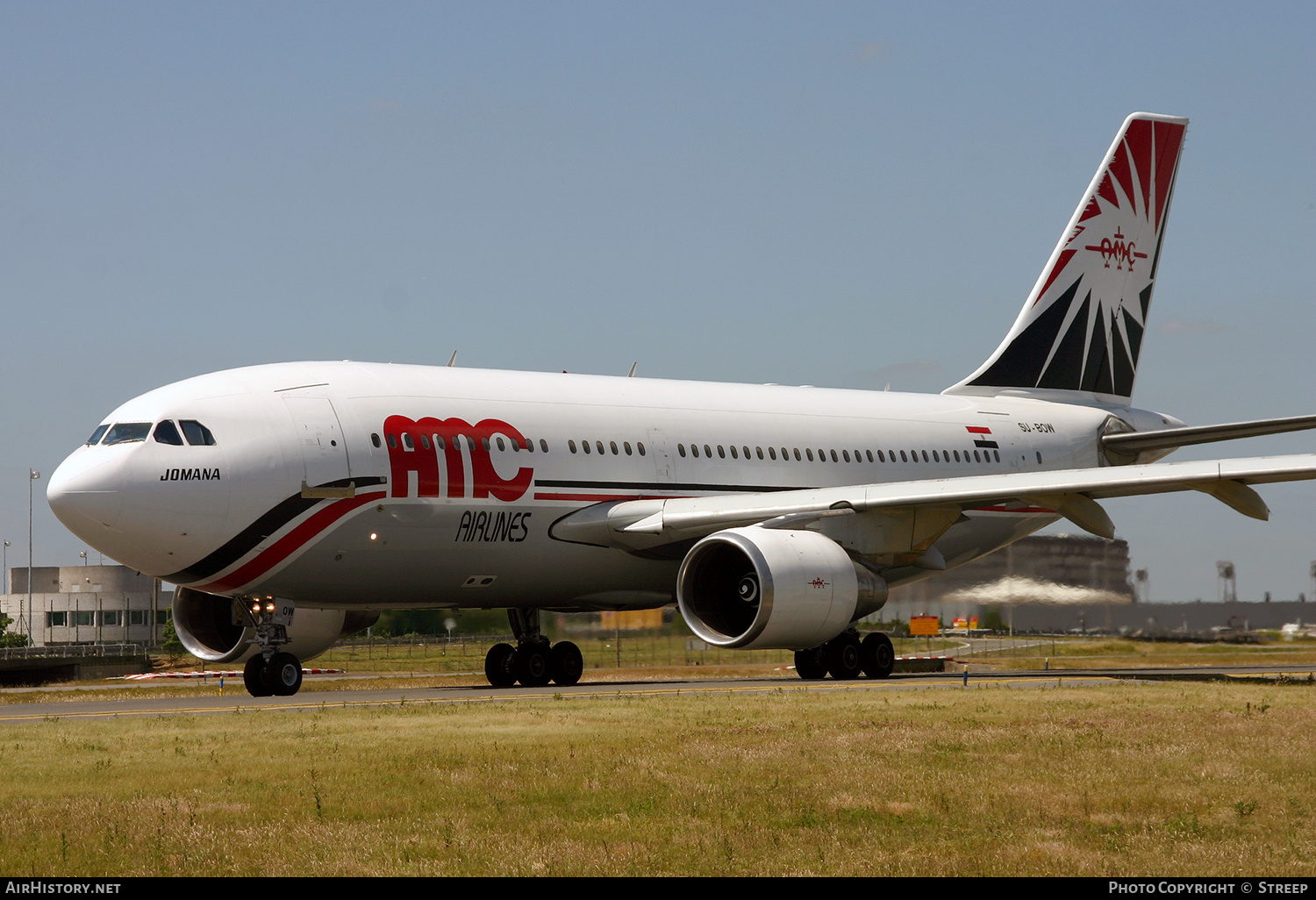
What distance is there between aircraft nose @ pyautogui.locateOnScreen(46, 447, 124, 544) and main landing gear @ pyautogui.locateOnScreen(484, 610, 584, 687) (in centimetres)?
729

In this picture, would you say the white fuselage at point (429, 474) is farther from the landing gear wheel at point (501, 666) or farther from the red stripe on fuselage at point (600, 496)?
the landing gear wheel at point (501, 666)

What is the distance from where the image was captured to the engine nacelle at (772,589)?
20234 millimetres

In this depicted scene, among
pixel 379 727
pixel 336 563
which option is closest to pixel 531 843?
pixel 379 727

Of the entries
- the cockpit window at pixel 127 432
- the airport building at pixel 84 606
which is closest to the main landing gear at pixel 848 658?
the cockpit window at pixel 127 432

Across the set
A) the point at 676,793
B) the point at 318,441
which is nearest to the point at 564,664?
the point at 318,441

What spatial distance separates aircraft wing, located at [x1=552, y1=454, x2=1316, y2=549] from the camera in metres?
20.7

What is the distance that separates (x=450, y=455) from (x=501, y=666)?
→ 4899 mm

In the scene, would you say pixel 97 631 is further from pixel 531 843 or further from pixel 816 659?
pixel 531 843

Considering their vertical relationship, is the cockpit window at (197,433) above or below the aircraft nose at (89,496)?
above

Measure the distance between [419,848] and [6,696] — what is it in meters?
19.3

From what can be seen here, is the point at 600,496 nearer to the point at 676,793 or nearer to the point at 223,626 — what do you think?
the point at 223,626

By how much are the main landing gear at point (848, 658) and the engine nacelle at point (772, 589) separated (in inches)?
56.9

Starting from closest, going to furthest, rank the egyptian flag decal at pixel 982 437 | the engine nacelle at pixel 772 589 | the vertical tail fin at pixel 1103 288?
the engine nacelle at pixel 772 589 < the egyptian flag decal at pixel 982 437 < the vertical tail fin at pixel 1103 288

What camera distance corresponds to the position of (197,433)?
18984mm
